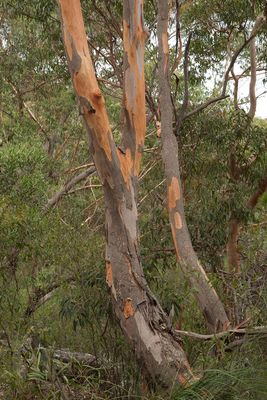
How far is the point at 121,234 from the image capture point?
17.9 ft

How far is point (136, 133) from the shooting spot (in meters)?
5.86

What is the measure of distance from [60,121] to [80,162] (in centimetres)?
97

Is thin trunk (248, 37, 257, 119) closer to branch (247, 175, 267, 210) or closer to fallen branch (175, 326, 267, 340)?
branch (247, 175, 267, 210)

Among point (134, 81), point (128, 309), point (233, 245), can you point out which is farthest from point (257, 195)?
point (128, 309)

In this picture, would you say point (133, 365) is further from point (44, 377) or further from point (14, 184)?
point (14, 184)

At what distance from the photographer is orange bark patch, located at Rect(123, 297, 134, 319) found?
5285 mm

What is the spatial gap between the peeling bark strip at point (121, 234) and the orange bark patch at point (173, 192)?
1.36m

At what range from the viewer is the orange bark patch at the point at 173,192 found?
272 inches

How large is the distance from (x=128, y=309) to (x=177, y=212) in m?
1.82

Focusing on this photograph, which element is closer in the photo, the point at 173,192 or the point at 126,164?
the point at 126,164

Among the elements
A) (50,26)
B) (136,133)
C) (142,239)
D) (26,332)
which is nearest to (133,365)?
(26,332)

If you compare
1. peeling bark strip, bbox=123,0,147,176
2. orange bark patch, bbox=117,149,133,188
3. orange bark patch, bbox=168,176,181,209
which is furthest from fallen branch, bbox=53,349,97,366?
orange bark patch, bbox=168,176,181,209

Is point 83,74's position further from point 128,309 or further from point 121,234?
point 128,309

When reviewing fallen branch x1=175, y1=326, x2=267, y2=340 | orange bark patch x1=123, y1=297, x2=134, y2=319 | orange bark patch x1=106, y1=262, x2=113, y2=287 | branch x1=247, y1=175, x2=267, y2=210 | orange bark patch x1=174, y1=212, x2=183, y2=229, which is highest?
branch x1=247, y1=175, x2=267, y2=210
